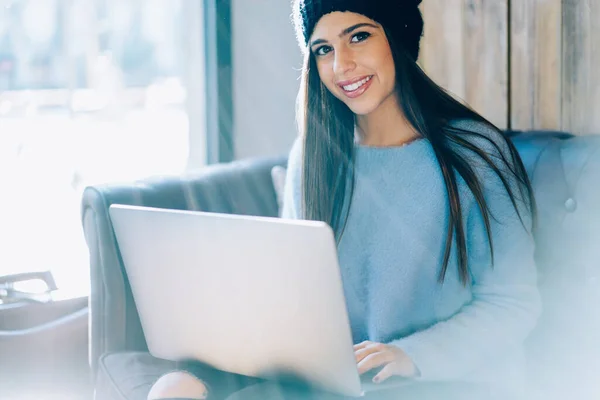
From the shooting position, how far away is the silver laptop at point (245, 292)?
0.84 metres

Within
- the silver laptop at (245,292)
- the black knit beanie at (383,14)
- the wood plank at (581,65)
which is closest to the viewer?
the silver laptop at (245,292)

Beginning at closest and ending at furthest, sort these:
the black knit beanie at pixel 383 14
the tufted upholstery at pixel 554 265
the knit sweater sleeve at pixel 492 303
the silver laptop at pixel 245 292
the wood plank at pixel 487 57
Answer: the silver laptop at pixel 245 292
the knit sweater sleeve at pixel 492 303
the black knit beanie at pixel 383 14
the tufted upholstery at pixel 554 265
the wood plank at pixel 487 57

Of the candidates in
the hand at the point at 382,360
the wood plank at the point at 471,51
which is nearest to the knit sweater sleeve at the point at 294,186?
the hand at the point at 382,360

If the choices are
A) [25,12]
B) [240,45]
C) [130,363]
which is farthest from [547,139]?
[25,12]

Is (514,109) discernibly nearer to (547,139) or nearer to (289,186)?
(547,139)

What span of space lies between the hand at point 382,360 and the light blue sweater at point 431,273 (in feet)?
0.11

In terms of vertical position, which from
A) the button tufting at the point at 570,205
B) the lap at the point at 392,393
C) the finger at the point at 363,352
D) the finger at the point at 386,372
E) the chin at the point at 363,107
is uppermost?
the chin at the point at 363,107

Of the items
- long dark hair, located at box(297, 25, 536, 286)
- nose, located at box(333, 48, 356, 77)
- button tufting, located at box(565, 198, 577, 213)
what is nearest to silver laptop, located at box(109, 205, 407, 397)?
long dark hair, located at box(297, 25, 536, 286)

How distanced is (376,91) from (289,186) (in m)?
0.29

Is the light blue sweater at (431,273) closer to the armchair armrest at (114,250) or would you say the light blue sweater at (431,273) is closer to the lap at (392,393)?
the lap at (392,393)

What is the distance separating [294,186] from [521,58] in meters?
0.65

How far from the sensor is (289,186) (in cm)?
149

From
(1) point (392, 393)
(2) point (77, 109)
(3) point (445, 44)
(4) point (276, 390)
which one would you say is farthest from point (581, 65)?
(2) point (77, 109)

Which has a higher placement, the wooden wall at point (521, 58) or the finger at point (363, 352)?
the wooden wall at point (521, 58)
